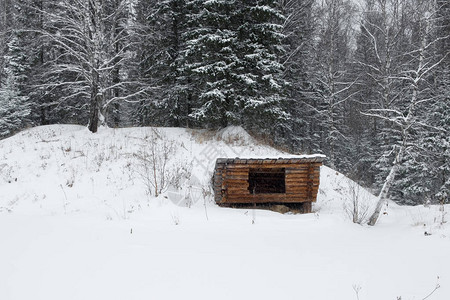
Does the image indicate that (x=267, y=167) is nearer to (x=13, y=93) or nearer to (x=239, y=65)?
(x=239, y=65)

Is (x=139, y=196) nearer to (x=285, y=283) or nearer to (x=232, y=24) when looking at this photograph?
(x=285, y=283)

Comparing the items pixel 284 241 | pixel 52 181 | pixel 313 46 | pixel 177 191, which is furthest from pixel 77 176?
pixel 313 46

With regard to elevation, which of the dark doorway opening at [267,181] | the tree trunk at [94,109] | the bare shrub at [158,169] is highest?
the tree trunk at [94,109]

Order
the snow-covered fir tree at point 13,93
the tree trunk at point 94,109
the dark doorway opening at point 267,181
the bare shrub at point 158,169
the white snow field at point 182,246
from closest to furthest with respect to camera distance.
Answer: the white snow field at point 182,246 → the bare shrub at point 158,169 → the dark doorway opening at point 267,181 → the tree trunk at point 94,109 → the snow-covered fir tree at point 13,93

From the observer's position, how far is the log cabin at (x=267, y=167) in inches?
308

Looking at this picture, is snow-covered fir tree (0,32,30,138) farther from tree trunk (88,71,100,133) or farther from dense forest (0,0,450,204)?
tree trunk (88,71,100,133)

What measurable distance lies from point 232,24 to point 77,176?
33.0ft

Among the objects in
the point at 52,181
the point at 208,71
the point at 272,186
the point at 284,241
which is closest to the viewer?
the point at 284,241

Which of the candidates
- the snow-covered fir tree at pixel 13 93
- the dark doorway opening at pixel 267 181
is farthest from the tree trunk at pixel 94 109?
the dark doorway opening at pixel 267 181

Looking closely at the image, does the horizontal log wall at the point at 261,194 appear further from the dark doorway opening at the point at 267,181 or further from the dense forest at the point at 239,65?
the dense forest at the point at 239,65

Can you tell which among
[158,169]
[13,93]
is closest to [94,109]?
[158,169]

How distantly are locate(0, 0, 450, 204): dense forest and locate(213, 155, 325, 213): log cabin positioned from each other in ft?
7.74

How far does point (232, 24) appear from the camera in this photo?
44.0 feet

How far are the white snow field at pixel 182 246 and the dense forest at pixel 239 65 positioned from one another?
305 cm
